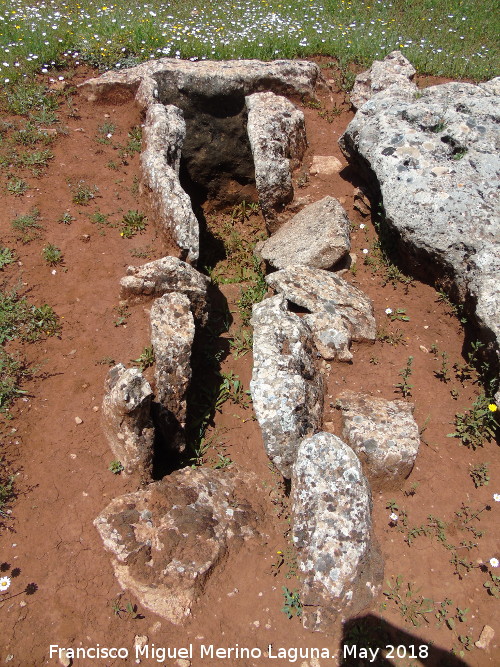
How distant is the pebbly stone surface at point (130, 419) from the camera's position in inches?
159

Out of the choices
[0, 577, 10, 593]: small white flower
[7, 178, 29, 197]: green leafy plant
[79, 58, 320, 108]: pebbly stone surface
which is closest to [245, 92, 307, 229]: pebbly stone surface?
[79, 58, 320, 108]: pebbly stone surface

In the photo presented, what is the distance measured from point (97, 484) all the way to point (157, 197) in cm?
360

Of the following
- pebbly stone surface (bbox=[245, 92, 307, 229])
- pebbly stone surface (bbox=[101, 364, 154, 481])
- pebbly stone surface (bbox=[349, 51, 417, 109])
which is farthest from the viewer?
pebbly stone surface (bbox=[349, 51, 417, 109])

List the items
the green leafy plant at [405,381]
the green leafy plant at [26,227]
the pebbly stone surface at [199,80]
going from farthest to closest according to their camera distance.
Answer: the pebbly stone surface at [199,80] < the green leafy plant at [26,227] < the green leafy plant at [405,381]

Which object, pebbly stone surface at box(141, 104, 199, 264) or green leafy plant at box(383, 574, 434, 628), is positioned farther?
pebbly stone surface at box(141, 104, 199, 264)

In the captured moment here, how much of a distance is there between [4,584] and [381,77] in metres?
8.46

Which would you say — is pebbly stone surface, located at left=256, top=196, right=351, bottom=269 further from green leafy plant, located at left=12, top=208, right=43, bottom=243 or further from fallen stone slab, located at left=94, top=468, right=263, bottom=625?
fallen stone slab, located at left=94, top=468, right=263, bottom=625

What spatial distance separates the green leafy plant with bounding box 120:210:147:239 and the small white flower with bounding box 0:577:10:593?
4.13m

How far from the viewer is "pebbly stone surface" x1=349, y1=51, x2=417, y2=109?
8.32m

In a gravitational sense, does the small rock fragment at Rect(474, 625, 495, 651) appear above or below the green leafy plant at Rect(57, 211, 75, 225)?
below

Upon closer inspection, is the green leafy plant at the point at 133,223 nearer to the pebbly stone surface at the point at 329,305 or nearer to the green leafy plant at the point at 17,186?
the green leafy plant at the point at 17,186

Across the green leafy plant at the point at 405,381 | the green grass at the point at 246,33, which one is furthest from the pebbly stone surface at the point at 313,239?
the green grass at the point at 246,33

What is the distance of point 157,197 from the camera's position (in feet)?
21.1

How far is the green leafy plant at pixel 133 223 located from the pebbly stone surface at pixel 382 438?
3.52 metres
